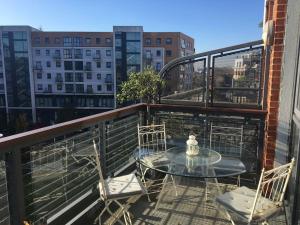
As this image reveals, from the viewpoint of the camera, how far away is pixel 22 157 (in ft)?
6.39

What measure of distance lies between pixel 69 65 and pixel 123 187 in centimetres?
3910

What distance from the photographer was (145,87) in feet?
14.5

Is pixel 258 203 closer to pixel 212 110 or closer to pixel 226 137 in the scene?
pixel 226 137

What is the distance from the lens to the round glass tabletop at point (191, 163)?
2.44 m

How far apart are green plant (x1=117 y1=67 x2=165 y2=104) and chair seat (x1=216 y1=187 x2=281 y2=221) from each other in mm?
2163

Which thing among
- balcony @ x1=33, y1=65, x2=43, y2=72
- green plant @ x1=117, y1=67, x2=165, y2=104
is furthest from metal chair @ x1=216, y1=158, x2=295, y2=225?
balcony @ x1=33, y1=65, x2=43, y2=72

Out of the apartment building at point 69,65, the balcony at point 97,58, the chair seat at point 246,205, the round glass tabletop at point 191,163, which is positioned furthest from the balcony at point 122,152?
the balcony at point 97,58

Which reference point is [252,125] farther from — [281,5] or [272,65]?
[281,5]

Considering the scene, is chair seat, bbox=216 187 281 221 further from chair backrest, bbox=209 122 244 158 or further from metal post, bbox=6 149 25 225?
metal post, bbox=6 149 25 225

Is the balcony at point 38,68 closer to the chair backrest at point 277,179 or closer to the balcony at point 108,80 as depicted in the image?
the balcony at point 108,80

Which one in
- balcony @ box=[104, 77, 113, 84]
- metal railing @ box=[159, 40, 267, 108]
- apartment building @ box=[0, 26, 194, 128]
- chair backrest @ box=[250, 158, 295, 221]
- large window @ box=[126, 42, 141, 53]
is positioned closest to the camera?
chair backrest @ box=[250, 158, 295, 221]

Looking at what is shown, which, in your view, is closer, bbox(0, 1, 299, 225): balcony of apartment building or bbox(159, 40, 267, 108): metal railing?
bbox(0, 1, 299, 225): balcony of apartment building

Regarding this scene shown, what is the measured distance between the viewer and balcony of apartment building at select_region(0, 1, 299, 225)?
2055 mm

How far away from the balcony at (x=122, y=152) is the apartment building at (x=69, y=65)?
34.9 m
